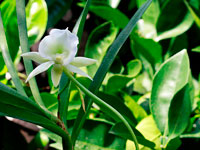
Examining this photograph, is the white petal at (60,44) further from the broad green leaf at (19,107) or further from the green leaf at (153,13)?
the green leaf at (153,13)

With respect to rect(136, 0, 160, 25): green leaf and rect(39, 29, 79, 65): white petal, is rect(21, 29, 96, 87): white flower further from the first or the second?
rect(136, 0, 160, 25): green leaf

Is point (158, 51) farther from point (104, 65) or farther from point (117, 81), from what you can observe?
point (104, 65)

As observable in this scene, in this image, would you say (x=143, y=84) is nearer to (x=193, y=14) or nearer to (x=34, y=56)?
(x=193, y=14)

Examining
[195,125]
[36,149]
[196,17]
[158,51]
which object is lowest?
[36,149]

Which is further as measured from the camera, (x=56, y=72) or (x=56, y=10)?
(x=56, y=10)

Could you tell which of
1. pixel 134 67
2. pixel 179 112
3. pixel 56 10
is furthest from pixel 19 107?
pixel 56 10

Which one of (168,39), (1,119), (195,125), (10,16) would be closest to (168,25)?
(168,39)
